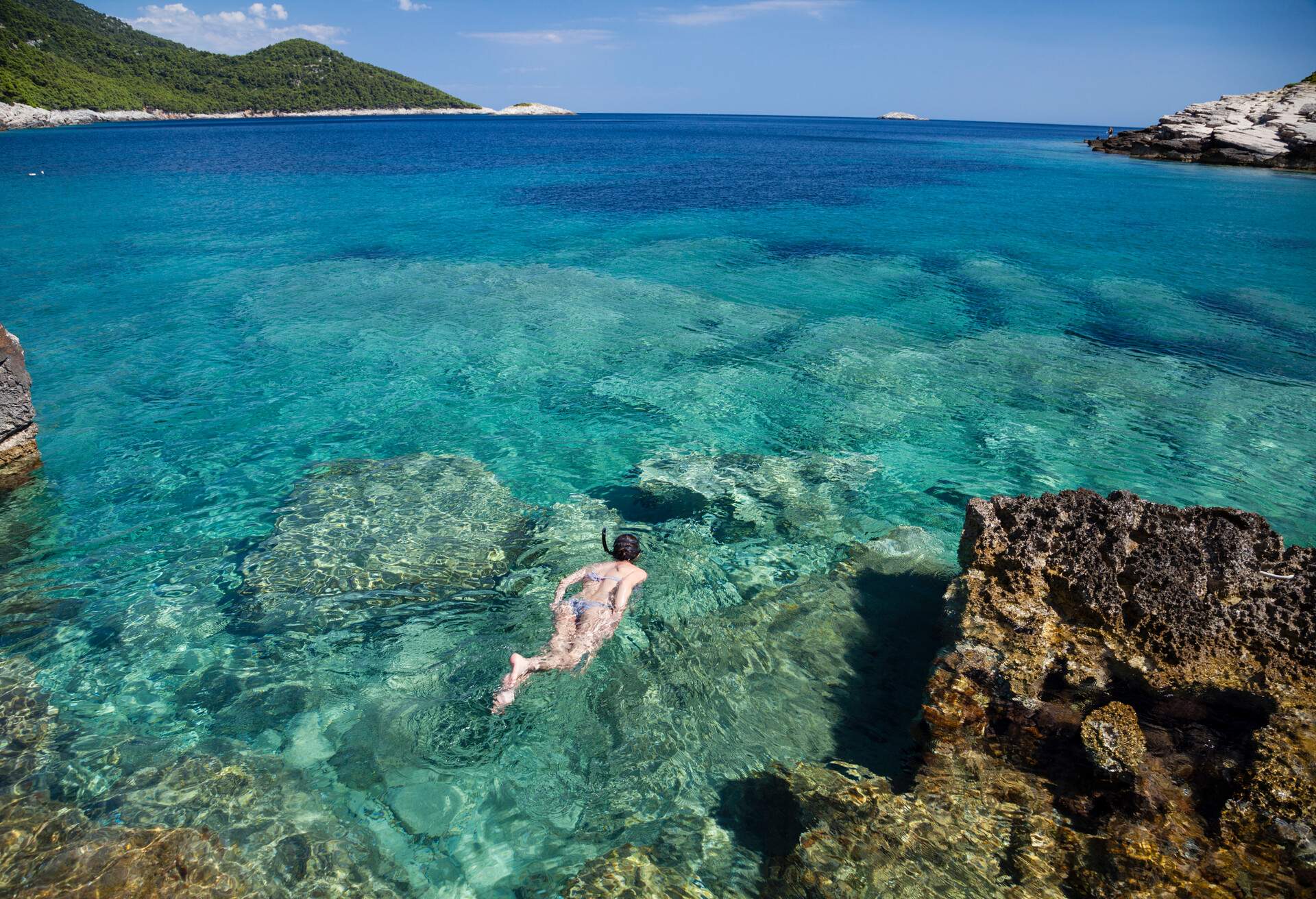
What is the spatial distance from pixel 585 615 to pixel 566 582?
474 mm

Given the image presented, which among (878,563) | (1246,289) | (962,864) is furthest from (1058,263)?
(962,864)

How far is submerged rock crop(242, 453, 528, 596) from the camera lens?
7.19m

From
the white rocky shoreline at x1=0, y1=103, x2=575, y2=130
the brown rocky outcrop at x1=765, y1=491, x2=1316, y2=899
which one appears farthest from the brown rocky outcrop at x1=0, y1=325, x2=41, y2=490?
the white rocky shoreline at x1=0, y1=103, x2=575, y2=130

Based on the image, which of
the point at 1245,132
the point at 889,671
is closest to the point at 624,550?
the point at 889,671

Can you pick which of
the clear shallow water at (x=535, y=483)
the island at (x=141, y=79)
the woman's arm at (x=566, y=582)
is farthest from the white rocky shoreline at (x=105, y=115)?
the woman's arm at (x=566, y=582)

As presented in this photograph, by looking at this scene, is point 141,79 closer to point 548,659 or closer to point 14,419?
point 14,419

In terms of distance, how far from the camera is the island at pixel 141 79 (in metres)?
102

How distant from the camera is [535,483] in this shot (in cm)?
952

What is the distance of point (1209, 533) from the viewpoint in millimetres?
5289

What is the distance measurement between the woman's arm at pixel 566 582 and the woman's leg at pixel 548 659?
4.2 inches

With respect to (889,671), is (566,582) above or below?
above

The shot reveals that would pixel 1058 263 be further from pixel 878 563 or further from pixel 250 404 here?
pixel 250 404

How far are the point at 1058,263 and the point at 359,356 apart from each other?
22.4m

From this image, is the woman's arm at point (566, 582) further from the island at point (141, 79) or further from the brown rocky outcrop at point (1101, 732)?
the island at point (141, 79)
